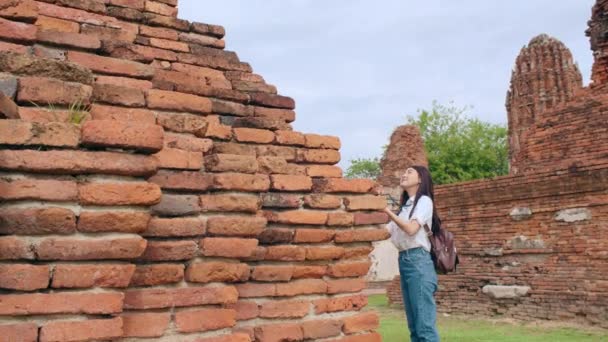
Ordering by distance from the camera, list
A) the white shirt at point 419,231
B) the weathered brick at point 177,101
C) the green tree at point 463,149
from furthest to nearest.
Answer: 1. the green tree at point 463,149
2. the white shirt at point 419,231
3. the weathered brick at point 177,101

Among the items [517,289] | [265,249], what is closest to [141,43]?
[265,249]

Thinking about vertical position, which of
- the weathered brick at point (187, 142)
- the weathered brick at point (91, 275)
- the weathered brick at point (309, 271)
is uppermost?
the weathered brick at point (187, 142)

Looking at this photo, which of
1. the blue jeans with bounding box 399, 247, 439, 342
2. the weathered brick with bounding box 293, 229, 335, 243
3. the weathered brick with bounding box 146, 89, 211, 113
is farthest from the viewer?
the blue jeans with bounding box 399, 247, 439, 342

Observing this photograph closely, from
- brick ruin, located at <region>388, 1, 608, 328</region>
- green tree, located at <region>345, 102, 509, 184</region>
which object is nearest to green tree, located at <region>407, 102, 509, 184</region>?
green tree, located at <region>345, 102, 509, 184</region>

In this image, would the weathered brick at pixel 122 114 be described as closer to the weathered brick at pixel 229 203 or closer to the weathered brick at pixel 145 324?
the weathered brick at pixel 229 203

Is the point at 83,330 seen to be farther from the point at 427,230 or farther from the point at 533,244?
the point at 533,244

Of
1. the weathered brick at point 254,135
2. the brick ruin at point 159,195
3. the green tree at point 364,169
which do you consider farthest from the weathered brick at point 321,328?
the green tree at point 364,169

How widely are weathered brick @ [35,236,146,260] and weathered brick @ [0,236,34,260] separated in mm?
24

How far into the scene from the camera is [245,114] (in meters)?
2.95

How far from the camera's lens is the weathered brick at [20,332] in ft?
5.25

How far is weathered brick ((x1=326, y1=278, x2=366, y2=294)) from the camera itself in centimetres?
284

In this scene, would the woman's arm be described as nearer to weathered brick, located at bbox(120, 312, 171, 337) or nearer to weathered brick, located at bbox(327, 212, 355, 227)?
weathered brick, located at bbox(327, 212, 355, 227)

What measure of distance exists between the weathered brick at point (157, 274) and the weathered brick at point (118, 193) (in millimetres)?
278

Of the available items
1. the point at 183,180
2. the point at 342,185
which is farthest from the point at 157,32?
the point at 342,185
